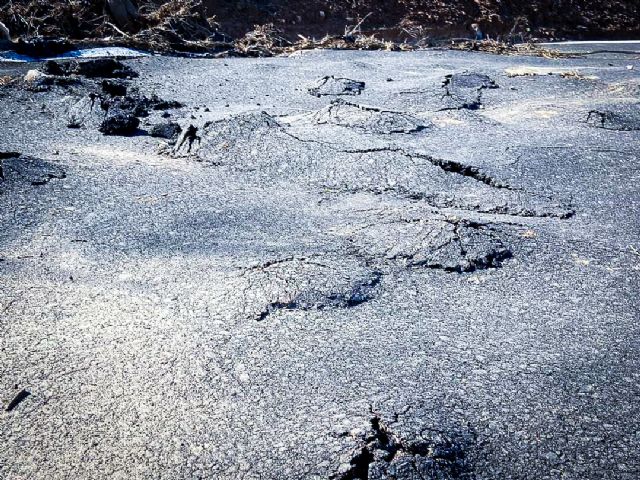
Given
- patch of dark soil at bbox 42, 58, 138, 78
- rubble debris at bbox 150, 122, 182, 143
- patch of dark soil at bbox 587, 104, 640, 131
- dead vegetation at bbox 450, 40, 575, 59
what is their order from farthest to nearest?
1. dead vegetation at bbox 450, 40, 575, 59
2. patch of dark soil at bbox 42, 58, 138, 78
3. patch of dark soil at bbox 587, 104, 640, 131
4. rubble debris at bbox 150, 122, 182, 143

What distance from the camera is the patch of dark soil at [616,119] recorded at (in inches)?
277

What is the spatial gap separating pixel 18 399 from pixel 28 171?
3.09 meters

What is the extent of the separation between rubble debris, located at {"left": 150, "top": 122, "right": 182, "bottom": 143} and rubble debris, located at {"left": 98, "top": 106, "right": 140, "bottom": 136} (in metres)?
0.24

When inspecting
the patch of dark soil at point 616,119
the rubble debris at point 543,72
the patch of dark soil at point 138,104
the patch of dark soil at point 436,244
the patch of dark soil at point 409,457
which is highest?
the rubble debris at point 543,72

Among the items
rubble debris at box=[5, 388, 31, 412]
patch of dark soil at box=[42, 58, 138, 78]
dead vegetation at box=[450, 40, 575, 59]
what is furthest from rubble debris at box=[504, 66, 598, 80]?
rubble debris at box=[5, 388, 31, 412]

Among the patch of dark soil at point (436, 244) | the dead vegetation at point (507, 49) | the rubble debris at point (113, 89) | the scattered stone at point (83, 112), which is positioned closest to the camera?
the patch of dark soil at point (436, 244)

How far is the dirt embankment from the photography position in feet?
34.4

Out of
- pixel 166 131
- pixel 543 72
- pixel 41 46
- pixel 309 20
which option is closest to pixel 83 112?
pixel 166 131

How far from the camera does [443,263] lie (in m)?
3.97

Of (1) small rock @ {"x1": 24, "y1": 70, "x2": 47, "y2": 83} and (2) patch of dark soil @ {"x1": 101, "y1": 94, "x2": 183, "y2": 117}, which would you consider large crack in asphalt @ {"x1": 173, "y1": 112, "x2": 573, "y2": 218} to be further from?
(1) small rock @ {"x1": 24, "y1": 70, "x2": 47, "y2": 83}

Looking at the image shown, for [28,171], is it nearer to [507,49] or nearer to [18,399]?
[18,399]

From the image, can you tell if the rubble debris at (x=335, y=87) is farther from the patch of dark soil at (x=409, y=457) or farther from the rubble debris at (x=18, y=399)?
the patch of dark soil at (x=409, y=457)

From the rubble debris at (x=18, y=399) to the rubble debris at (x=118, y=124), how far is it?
14.3ft

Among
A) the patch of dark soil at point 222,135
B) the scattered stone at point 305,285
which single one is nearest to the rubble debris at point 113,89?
the patch of dark soil at point 222,135
